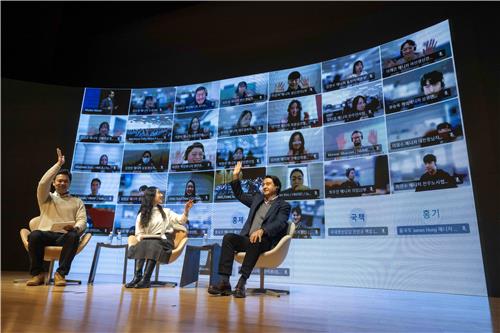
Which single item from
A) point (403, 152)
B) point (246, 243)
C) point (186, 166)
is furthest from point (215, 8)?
→ point (246, 243)

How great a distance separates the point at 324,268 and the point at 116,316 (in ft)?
10.5

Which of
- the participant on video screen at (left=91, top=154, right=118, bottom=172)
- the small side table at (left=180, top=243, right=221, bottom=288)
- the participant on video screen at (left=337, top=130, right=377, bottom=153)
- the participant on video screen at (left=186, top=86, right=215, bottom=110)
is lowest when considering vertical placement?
the small side table at (left=180, top=243, right=221, bottom=288)

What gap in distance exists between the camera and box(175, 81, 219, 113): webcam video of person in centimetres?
583

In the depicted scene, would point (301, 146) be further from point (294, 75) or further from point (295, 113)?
point (294, 75)

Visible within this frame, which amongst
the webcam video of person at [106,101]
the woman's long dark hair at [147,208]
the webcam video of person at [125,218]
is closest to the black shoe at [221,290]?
the woman's long dark hair at [147,208]

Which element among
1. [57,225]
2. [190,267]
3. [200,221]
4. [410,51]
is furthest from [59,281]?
[410,51]

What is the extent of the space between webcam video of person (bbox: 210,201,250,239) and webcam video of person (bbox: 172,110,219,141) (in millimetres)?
1191

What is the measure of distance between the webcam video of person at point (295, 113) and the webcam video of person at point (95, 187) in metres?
2.77

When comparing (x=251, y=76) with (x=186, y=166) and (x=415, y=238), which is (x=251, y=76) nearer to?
(x=186, y=166)

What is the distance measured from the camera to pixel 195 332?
145 cm

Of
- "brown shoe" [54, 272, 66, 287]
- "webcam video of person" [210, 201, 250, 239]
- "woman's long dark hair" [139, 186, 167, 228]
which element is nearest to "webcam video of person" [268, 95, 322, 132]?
"webcam video of person" [210, 201, 250, 239]

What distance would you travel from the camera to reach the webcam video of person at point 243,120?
5383mm

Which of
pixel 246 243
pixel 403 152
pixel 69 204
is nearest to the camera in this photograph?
pixel 246 243

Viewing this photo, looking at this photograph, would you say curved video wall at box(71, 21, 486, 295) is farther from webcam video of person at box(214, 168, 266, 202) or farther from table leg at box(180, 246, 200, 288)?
table leg at box(180, 246, 200, 288)
